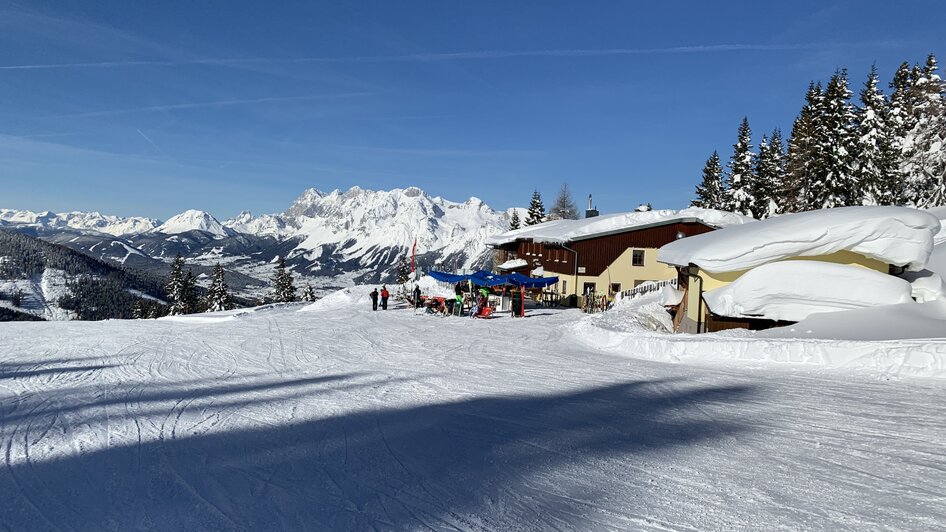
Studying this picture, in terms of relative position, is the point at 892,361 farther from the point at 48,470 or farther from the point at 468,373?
the point at 48,470

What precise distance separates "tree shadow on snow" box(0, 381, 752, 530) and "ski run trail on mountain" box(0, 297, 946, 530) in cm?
3

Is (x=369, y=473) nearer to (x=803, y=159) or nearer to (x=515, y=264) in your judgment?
(x=515, y=264)

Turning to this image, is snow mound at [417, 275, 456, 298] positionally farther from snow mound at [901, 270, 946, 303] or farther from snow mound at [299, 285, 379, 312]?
snow mound at [901, 270, 946, 303]

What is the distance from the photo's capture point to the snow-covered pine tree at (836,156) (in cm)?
3316

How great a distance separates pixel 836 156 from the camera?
109 feet

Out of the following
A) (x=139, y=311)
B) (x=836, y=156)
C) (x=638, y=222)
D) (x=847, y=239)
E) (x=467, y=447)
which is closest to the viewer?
(x=467, y=447)

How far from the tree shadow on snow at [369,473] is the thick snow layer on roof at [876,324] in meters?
Result: 7.18

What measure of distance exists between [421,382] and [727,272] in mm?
11556

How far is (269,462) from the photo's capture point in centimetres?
607

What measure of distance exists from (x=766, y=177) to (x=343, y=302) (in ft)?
119

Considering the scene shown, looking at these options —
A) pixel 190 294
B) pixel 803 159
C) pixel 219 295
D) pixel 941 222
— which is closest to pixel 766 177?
pixel 803 159

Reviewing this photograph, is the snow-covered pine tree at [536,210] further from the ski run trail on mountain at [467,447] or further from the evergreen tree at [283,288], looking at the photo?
the ski run trail on mountain at [467,447]

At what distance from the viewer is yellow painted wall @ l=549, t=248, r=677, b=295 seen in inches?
1403

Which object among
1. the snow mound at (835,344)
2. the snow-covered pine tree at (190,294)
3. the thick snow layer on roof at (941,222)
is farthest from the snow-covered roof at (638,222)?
the snow-covered pine tree at (190,294)
